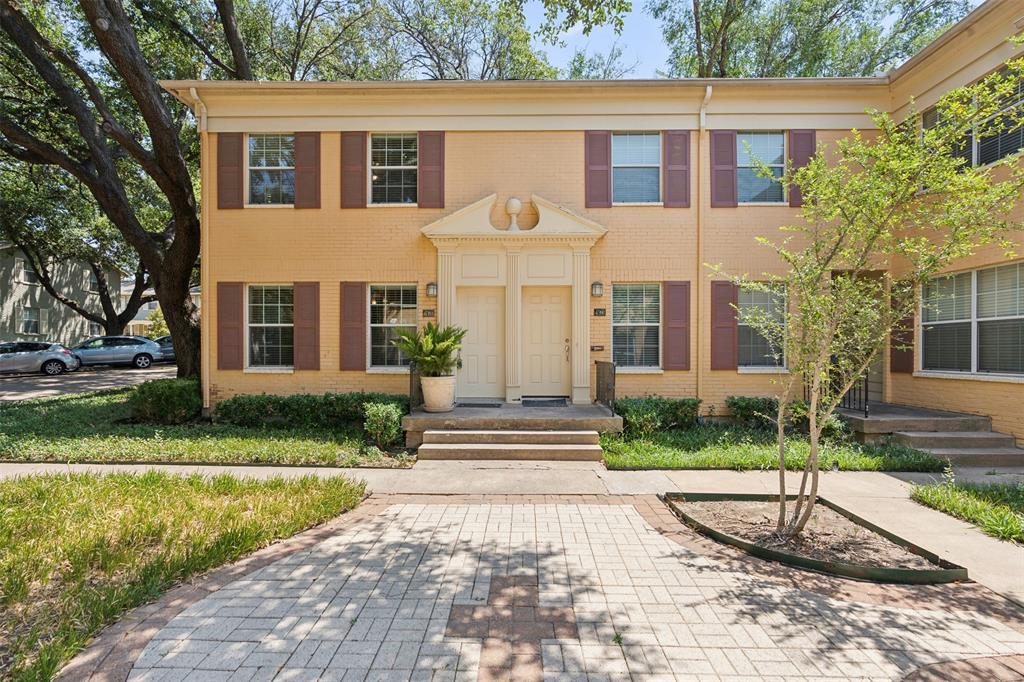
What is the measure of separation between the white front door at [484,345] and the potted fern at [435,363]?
1055 mm

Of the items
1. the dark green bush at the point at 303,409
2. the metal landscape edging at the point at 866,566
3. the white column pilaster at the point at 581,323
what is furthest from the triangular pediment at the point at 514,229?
the metal landscape edging at the point at 866,566

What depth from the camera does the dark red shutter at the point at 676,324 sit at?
9.38 metres

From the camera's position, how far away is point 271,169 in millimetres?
9719

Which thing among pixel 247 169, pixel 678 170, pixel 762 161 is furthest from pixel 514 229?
pixel 247 169

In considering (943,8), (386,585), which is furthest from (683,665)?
(943,8)

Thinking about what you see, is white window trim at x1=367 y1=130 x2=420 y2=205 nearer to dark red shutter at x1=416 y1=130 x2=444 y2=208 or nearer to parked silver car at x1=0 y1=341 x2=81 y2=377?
dark red shutter at x1=416 y1=130 x2=444 y2=208

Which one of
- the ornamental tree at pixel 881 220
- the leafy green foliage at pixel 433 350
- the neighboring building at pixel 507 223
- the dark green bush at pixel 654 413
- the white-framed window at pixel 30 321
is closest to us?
the ornamental tree at pixel 881 220

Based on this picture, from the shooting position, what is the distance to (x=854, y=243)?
4367 mm

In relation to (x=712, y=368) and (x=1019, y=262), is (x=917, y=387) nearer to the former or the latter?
(x=1019, y=262)

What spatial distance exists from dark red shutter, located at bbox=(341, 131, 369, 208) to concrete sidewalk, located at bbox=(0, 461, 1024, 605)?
5277 mm

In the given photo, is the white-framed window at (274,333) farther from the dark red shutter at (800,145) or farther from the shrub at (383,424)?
the dark red shutter at (800,145)

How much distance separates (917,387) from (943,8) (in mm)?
11833

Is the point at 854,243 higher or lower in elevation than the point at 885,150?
lower

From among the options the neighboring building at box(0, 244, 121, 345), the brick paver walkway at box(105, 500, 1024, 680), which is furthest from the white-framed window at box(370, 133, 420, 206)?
the neighboring building at box(0, 244, 121, 345)
